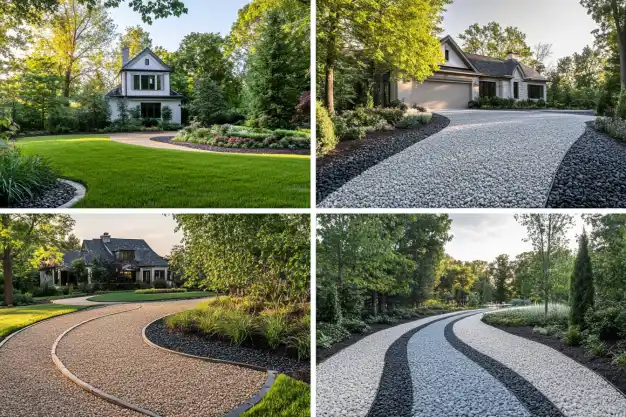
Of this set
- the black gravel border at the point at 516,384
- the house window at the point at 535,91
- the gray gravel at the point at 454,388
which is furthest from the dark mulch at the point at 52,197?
the house window at the point at 535,91

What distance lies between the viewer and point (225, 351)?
4605mm

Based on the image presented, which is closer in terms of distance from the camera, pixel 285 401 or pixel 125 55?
pixel 285 401

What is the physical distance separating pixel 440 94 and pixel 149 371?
3410mm

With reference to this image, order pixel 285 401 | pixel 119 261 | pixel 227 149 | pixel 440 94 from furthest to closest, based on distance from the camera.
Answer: pixel 119 261, pixel 227 149, pixel 285 401, pixel 440 94

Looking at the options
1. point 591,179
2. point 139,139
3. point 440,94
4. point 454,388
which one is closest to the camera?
point 591,179

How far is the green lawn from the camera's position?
13.8 feet

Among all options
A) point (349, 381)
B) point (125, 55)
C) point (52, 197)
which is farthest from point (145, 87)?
point (349, 381)

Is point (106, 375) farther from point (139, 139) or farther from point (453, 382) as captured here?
point (453, 382)

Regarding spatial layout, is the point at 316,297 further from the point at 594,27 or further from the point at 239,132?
the point at 594,27

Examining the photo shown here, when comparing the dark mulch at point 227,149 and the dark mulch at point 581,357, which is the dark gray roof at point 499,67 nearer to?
the dark mulch at point 227,149

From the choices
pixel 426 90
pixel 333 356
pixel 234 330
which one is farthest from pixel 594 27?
pixel 234 330

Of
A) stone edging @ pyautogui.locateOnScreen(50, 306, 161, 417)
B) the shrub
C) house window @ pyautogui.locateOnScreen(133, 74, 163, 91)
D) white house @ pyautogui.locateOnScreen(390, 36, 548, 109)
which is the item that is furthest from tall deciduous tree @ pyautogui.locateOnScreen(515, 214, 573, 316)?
stone edging @ pyautogui.locateOnScreen(50, 306, 161, 417)

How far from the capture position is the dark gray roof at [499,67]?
3.94 meters

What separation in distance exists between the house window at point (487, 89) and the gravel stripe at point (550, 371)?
220cm
